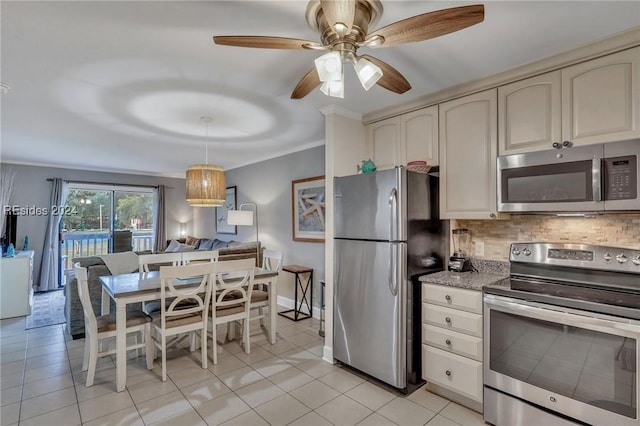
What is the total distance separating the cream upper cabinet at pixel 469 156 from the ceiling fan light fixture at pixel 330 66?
144 cm

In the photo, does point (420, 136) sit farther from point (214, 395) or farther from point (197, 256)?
point (197, 256)

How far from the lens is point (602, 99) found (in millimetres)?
1860

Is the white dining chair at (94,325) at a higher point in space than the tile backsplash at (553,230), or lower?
lower

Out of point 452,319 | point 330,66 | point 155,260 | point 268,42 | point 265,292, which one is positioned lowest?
point 265,292

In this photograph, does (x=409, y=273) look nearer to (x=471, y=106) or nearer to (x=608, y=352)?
(x=608, y=352)

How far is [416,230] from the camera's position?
8.04 ft

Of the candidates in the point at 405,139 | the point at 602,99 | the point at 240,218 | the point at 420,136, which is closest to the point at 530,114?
the point at 602,99

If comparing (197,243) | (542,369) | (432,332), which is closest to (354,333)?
(432,332)

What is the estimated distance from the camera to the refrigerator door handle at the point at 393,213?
2.35 m

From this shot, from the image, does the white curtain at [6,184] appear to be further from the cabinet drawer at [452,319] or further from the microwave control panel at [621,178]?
the microwave control panel at [621,178]

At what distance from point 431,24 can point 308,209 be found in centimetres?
333

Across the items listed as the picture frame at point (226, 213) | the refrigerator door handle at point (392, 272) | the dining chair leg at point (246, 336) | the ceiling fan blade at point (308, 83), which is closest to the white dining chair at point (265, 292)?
the dining chair leg at point (246, 336)

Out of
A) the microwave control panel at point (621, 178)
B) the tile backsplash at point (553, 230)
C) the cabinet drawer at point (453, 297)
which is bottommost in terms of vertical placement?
the cabinet drawer at point (453, 297)

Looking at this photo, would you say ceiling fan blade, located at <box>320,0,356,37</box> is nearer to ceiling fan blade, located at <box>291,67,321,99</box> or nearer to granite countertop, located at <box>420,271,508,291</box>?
ceiling fan blade, located at <box>291,67,321,99</box>
